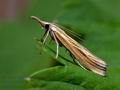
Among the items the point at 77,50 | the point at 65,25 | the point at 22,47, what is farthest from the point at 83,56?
the point at 22,47

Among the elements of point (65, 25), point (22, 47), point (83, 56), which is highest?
point (65, 25)

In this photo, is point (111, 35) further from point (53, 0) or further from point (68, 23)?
point (53, 0)

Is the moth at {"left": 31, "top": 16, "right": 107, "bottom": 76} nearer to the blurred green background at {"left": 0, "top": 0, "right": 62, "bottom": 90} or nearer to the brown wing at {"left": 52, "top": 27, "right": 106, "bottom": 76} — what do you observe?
the brown wing at {"left": 52, "top": 27, "right": 106, "bottom": 76}

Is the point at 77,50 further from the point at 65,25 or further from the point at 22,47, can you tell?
the point at 22,47

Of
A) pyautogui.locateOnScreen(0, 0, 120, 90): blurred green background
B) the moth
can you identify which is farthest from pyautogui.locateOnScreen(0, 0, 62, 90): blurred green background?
the moth

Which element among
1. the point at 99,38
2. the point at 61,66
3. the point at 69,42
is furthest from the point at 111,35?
the point at 61,66

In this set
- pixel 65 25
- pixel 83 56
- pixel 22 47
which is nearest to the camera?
pixel 83 56
